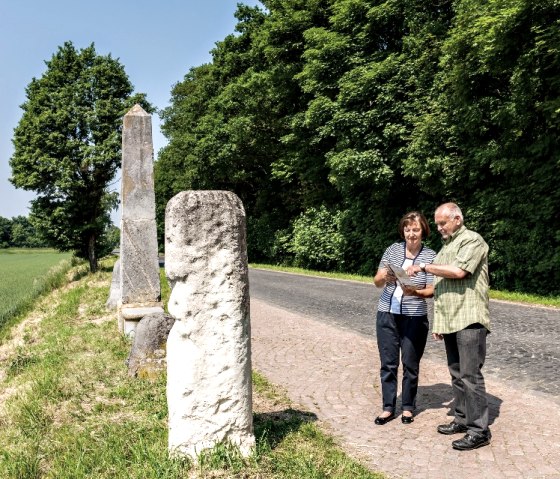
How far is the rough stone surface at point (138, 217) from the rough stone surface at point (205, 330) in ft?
21.8

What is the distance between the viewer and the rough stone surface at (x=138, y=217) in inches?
409

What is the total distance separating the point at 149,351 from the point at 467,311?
14.6ft

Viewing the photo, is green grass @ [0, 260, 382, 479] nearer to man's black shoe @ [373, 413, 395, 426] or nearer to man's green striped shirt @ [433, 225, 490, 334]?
man's black shoe @ [373, 413, 395, 426]

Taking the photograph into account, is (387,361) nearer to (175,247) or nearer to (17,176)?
(175,247)

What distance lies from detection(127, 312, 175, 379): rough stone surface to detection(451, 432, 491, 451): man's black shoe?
403 cm

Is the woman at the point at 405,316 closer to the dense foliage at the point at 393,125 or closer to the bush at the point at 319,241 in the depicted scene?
the dense foliage at the point at 393,125

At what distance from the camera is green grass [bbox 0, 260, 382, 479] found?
392 cm

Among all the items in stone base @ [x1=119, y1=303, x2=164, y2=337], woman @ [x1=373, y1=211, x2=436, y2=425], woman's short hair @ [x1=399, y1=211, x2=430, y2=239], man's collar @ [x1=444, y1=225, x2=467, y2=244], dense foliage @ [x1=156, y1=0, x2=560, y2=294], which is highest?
dense foliage @ [x1=156, y1=0, x2=560, y2=294]

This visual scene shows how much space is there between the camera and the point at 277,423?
5.02 m

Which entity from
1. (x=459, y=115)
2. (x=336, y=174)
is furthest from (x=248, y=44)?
(x=459, y=115)

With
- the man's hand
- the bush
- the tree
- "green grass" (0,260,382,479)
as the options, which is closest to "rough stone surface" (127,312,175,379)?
"green grass" (0,260,382,479)

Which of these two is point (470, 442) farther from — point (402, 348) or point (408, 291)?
point (408, 291)

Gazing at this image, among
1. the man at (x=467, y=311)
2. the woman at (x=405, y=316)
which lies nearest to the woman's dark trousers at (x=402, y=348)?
the woman at (x=405, y=316)

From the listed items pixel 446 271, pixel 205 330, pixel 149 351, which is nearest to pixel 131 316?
pixel 149 351
